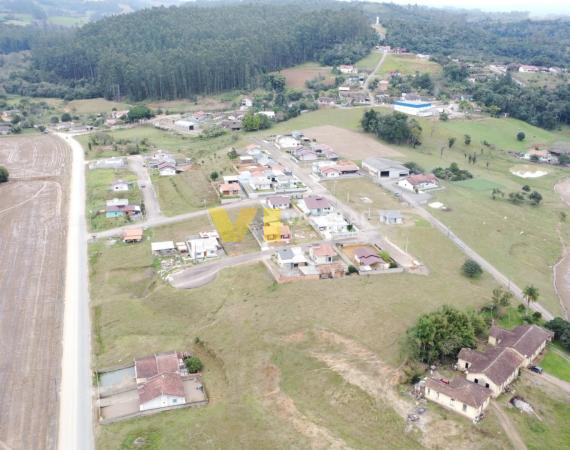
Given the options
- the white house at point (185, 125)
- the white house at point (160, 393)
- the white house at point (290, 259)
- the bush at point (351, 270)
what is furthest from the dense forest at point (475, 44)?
the white house at point (160, 393)

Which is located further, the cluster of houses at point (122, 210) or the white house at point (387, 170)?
the white house at point (387, 170)

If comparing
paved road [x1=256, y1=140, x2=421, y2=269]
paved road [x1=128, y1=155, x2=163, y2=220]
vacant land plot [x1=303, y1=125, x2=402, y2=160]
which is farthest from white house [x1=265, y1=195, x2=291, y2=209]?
vacant land plot [x1=303, y1=125, x2=402, y2=160]

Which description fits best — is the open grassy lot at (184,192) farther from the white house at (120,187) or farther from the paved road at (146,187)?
the white house at (120,187)

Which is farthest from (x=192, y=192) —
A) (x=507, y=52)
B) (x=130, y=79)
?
(x=507, y=52)

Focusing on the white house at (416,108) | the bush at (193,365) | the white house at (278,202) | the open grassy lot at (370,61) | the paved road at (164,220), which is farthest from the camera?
the open grassy lot at (370,61)

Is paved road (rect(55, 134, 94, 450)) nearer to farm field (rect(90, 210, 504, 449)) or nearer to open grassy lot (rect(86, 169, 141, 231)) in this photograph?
farm field (rect(90, 210, 504, 449))

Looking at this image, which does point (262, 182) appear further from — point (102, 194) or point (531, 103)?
point (531, 103)

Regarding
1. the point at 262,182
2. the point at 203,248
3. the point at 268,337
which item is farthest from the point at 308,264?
the point at 262,182

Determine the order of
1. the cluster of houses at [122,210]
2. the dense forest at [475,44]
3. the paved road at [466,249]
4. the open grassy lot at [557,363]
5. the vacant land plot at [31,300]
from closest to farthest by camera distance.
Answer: the vacant land plot at [31,300] → the open grassy lot at [557,363] → the paved road at [466,249] → the cluster of houses at [122,210] → the dense forest at [475,44]
